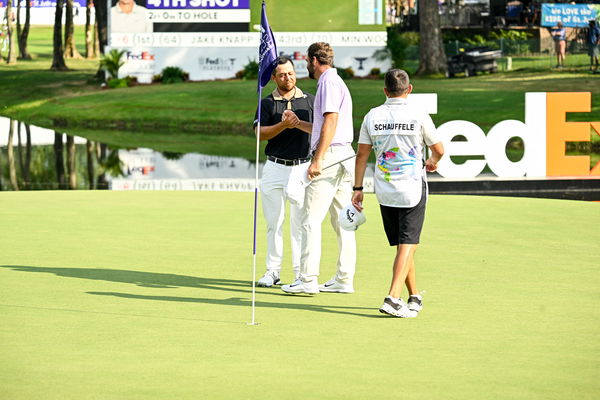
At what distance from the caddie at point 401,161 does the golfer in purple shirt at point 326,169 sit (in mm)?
620

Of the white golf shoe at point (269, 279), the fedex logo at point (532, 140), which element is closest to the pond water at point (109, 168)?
the fedex logo at point (532, 140)

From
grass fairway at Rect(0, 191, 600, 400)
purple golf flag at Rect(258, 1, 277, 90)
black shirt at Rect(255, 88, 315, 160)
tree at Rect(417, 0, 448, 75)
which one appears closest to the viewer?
grass fairway at Rect(0, 191, 600, 400)

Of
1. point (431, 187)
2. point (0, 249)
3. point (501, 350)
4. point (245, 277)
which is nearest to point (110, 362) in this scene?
point (501, 350)

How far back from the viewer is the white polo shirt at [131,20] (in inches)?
1943

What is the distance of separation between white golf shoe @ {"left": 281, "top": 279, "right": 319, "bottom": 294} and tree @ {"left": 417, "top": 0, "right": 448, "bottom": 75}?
1618 inches

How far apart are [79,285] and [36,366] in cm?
319

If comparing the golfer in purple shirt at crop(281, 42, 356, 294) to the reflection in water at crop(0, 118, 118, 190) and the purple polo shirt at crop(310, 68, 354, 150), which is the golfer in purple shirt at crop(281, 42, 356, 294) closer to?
the purple polo shirt at crop(310, 68, 354, 150)

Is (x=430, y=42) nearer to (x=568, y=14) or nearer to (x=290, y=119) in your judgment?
(x=568, y=14)

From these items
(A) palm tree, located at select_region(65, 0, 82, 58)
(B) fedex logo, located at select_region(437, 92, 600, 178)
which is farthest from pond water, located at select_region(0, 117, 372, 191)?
(A) palm tree, located at select_region(65, 0, 82, 58)

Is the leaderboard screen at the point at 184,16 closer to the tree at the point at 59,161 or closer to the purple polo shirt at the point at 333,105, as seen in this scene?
the tree at the point at 59,161

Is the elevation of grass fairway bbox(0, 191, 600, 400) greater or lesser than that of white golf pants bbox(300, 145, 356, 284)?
lesser

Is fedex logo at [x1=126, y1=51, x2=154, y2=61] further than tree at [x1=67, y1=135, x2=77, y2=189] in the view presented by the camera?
Yes

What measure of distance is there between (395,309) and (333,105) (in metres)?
1.72

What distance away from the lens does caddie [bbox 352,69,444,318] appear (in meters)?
9.27
